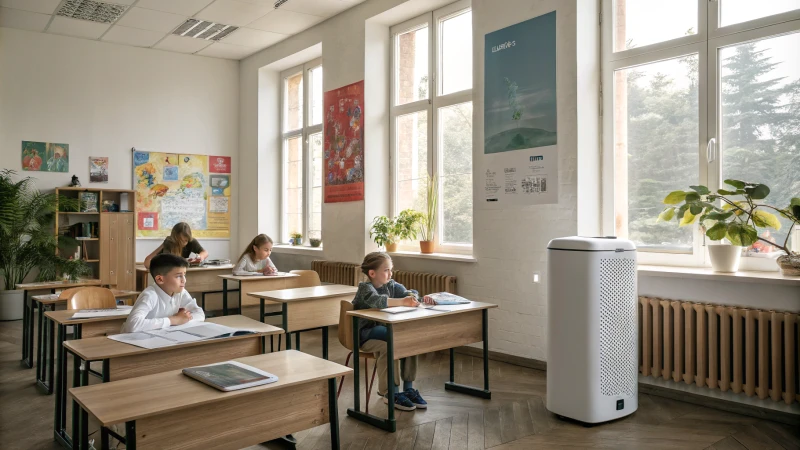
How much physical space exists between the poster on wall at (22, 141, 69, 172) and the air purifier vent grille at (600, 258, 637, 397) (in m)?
7.11

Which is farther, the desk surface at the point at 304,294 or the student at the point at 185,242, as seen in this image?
the student at the point at 185,242

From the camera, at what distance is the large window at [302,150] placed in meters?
8.16

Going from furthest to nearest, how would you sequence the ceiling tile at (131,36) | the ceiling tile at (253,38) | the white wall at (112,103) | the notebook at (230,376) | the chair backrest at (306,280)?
1. the ceiling tile at (253,38)
2. the ceiling tile at (131,36)
3. the white wall at (112,103)
4. the chair backrest at (306,280)
5. the notebook at (230,376)

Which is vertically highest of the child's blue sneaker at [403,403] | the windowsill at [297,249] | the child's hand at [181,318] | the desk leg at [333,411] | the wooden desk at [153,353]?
the windowsill at [297,249]

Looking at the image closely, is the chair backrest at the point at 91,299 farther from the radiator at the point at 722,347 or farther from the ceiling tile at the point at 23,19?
the ceiling tile at the point at 23,19

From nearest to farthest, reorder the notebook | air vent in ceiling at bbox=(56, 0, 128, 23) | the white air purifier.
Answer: the notebook < the white air purifier < air vent in ceiling at bbox=(56, 0, 128, 23)

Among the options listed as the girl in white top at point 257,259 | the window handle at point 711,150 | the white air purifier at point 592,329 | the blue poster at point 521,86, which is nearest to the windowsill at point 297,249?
the girl in white top at point 257,259

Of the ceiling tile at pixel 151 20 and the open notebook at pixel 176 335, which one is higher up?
the ceiling tile at pixel 151 20

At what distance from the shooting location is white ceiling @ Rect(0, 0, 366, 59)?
6.73 meters

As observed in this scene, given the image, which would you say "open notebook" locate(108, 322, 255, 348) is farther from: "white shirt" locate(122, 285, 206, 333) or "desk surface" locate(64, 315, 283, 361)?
"white shirt" locate(122, 285, 206, 333)

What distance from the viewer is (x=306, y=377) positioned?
2236 millimetres

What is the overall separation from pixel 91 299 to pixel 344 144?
3.56 metres

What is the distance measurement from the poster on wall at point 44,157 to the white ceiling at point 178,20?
1457mm

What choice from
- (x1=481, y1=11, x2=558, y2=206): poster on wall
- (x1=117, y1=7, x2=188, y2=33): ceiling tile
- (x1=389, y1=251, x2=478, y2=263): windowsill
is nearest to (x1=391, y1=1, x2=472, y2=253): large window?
(x1=389, y1=251, x2=478, y2=263): windowsill
